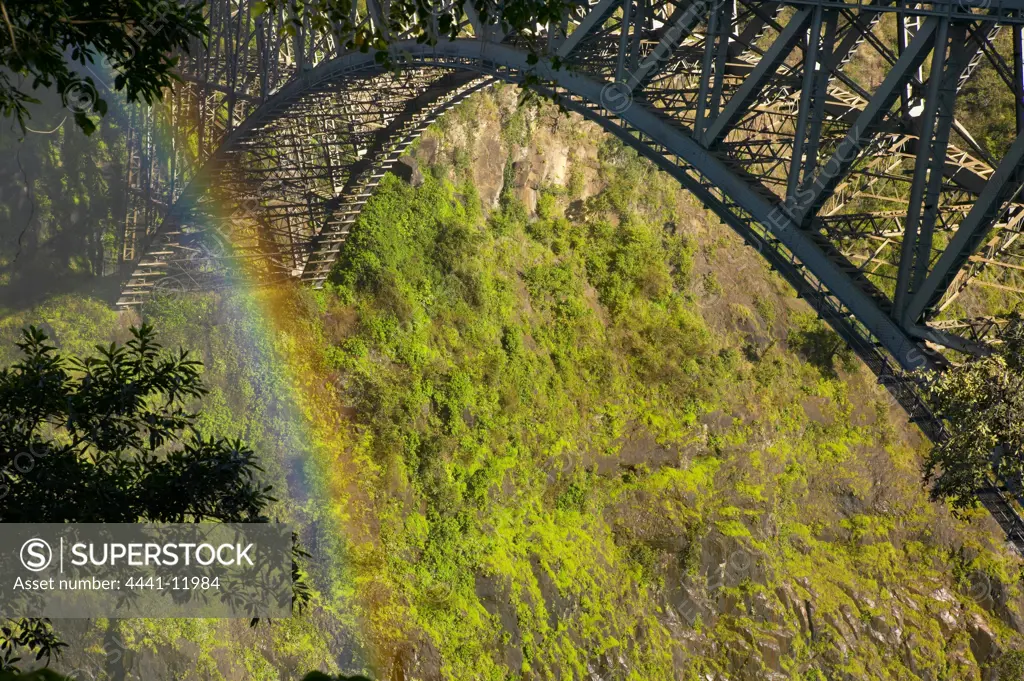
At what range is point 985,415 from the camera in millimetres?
7652

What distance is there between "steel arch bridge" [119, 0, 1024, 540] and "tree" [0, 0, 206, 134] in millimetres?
1380

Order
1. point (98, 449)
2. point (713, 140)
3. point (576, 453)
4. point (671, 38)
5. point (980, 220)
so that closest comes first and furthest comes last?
point (98, 449)
point (980, 220)
point (713, 140)
point (671, 38)
point (576, 453)

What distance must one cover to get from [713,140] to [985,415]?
17.5 feet

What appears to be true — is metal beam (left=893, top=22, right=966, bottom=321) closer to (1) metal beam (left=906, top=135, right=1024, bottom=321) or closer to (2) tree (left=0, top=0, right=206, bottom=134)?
(1) metal beam (left=906, top=135, right=1024, bottom=321)

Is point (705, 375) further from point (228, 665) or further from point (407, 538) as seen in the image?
point (228, 665)

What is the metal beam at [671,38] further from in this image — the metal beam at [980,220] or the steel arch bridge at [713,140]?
the metal beam at [980,220]

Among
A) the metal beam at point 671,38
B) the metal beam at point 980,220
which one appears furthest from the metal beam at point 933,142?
the metal beam at point 671,38

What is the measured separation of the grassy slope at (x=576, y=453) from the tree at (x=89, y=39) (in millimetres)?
18021

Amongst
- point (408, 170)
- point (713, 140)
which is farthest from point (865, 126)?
point (408, 170)

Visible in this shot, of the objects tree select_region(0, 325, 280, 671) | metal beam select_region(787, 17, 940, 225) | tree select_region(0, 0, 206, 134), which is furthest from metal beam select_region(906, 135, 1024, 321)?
tree select_region(0, 0, 206, 134)

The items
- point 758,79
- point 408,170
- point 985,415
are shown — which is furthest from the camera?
point 408,170

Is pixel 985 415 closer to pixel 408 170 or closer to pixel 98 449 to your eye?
pixel 98 449

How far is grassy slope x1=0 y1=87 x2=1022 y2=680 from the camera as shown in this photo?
24391mm

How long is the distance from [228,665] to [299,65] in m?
13.6
